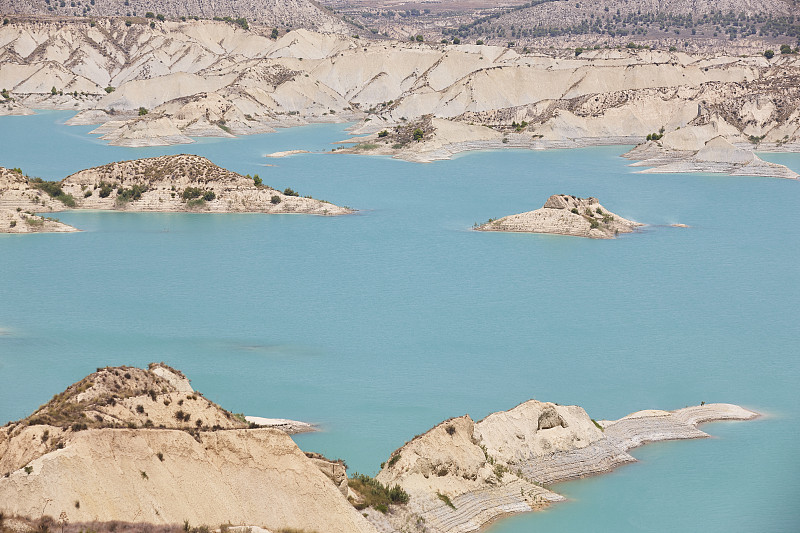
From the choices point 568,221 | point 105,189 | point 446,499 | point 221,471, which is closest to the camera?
point 221,471

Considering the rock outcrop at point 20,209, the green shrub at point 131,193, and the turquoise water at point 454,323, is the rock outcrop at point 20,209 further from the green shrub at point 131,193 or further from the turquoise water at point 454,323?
the green shrub at point 131,193

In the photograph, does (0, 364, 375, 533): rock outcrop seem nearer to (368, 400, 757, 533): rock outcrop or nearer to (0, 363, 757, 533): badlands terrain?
(0, 363, 757, 533): badlands terrain

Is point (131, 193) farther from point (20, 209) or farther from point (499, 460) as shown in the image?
point (499, 460)

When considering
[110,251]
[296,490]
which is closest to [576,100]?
[110,251]

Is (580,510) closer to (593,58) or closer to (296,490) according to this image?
(296,490)

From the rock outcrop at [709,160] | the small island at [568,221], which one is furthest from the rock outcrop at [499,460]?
the rock outcrop at [709,160]

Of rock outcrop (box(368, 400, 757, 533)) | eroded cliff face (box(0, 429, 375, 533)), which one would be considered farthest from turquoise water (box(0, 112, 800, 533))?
eroded cliff face (box(0, 429, 375, 533))

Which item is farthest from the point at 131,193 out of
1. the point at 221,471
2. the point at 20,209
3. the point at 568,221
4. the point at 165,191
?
the point at 221,471
